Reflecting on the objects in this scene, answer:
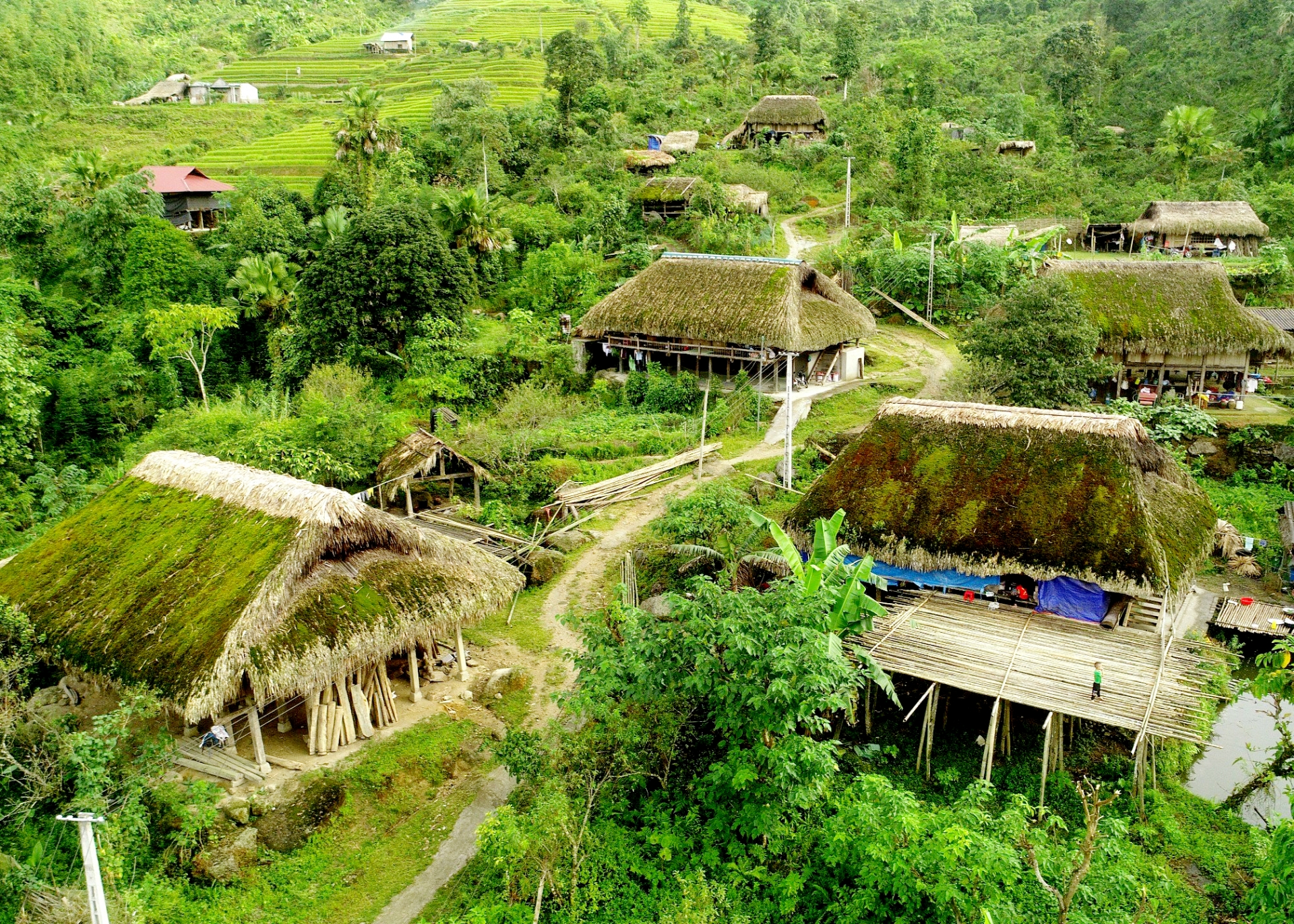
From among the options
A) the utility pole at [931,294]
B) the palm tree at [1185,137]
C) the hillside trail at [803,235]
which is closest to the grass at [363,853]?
the utility pole at [931,294]

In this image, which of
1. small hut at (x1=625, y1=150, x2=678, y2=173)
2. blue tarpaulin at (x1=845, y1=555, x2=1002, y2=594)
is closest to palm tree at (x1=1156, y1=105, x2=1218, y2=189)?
small hut at (x1=625, y1=150, x2=678, y2=173)

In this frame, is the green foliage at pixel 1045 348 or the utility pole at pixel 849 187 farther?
the utility pole at pixel 849 187

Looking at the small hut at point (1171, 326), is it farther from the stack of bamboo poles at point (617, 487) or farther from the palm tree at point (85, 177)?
the palm tree at point (85, 177)

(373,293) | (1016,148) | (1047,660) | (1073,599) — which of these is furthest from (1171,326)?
(1016,148)

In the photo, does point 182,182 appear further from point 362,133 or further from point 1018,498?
point 1018,498

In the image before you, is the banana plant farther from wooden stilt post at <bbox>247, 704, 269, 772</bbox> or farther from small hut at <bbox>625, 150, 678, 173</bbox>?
small hut at <bbox>625, 150, 678, 173</bbox>

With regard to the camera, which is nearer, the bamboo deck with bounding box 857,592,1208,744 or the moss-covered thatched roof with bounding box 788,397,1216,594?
the bamboo deck with bounding box 857,592,1208,744

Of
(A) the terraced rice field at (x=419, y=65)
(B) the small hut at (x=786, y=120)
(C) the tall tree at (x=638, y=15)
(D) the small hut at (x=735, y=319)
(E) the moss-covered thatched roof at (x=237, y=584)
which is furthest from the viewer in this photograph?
(C) the tall tree at (x=638, y=15)
